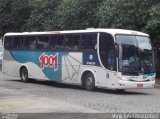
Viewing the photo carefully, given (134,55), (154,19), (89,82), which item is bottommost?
(89,82)

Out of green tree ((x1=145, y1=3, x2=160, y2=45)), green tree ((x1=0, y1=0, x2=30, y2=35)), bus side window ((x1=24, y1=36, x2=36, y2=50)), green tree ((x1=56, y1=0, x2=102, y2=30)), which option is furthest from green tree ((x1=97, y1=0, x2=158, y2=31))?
green tree ((x1=0, y1=0, x2=30, y2=35))

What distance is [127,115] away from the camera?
46.8ft

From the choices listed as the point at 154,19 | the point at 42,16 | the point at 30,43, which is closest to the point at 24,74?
the point at 30,43

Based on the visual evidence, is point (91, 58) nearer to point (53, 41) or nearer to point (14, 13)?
point (53, 41)

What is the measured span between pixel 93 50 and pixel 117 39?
1.60m

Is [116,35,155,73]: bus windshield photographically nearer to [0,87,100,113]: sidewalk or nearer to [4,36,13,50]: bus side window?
[0,87,100,113]: sidewalk

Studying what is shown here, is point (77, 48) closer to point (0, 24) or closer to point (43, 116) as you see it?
point (43, 116)

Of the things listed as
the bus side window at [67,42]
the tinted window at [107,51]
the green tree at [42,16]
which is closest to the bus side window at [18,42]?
the bus side window at [67,42]

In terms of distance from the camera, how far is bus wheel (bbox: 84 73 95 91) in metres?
23.6

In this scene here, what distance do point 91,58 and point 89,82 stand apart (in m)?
1.26

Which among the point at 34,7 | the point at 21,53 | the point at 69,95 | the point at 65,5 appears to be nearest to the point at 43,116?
the point at 69,95

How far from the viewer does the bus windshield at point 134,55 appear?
867 inches

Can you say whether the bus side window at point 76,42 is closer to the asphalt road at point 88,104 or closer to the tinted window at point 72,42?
the tinted window at point 72,42

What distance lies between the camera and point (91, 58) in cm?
2338
